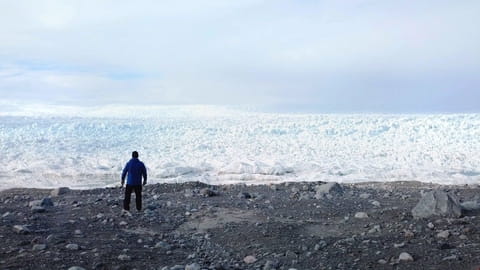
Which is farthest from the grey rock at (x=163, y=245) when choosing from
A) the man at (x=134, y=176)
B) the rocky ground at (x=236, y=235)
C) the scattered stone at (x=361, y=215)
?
the scattered stone at (x=361, y=215)

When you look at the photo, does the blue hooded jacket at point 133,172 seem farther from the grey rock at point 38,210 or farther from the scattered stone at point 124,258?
the scattered stone at point 124,258

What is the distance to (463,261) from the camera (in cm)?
589

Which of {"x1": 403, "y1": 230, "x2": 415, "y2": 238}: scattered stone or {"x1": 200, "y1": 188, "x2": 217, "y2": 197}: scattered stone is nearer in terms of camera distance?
{"x1": 403, "y1": 230, "x2": 415, "y2": 238}: scattered stone

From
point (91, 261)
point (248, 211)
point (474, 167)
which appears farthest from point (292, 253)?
point (474, 167)

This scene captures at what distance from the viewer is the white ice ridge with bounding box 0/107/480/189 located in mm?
17625

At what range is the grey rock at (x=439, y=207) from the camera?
25.2 feet

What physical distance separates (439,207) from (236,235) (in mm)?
2694

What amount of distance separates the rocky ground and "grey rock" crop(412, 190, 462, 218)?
0.35 feet

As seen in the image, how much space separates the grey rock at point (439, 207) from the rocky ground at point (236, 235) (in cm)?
11

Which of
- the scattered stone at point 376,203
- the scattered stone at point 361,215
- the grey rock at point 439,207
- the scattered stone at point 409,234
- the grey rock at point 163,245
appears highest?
the grey rock at point 439,207

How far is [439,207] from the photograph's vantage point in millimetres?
7762

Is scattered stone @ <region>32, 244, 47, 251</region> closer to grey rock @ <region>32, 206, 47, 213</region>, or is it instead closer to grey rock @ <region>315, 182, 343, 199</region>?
grey rock @ <region>32, 206, 47, 213</region>

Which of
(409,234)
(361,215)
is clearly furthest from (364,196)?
(409,234)

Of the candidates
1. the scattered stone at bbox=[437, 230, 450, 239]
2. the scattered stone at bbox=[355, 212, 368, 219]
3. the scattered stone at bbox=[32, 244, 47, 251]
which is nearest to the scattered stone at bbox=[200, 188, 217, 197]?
the scattered stone at bbox=[355, 212, 368, 219]
